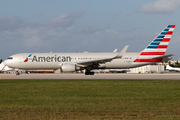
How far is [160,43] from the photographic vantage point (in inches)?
1778

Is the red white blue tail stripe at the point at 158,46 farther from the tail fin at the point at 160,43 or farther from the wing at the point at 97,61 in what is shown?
the wing at the point at 97,61

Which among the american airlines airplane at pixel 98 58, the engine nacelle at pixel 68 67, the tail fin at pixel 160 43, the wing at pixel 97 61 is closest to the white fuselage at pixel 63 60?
the american airlines airplane at pixel 98 58

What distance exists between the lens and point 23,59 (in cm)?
4509

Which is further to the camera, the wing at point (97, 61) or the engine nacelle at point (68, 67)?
the engine nacelle at point (68, 67)

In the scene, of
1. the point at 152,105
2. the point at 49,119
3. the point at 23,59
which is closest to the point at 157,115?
the point at 152,105

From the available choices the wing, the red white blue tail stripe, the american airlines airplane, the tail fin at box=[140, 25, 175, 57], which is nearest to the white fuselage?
the american airlines airplane

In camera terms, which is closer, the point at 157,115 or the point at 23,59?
the point at 157,115

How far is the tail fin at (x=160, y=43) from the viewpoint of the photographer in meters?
44.7

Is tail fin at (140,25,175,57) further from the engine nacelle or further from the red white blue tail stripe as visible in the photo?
the engine nacelle

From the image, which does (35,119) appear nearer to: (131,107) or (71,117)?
(71,117)

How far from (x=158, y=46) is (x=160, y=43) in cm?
65

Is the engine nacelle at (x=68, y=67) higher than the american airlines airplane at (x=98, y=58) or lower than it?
lower

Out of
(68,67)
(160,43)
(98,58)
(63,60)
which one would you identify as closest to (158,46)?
(160,43)

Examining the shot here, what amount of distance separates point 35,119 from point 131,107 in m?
4.07
